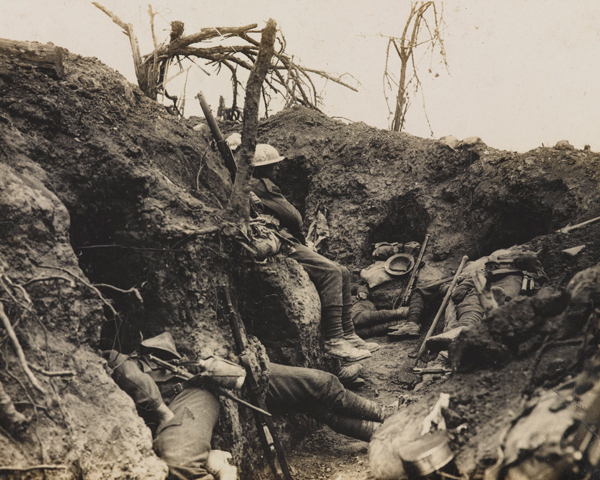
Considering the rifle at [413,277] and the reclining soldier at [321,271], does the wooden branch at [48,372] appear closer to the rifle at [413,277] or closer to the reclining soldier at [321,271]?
the reclining soldier at [321,271]

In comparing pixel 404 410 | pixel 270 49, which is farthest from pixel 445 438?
pixel 270 49

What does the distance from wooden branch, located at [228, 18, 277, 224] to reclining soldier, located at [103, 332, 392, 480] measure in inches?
55.2

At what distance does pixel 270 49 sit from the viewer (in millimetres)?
4648

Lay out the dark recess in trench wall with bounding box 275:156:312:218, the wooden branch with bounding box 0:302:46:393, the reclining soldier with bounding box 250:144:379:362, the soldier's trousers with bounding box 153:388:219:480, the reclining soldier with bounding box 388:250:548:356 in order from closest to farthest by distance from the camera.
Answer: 1. the wooden branch with bounding box 0:302:46:393
2. the soldier's trousers with bounding box 153:388:219:480
3. the reclining soldier with bounding box 388:250:548:356
4. the reclining soldier with bounding box 250:144:379:362
5. the dark recess in trench wall with bounding box 275:156:312:218

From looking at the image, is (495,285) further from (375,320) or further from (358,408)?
(358,408)

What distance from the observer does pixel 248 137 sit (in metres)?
4.80

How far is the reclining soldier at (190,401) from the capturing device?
333 cm

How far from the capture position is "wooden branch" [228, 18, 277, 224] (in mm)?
Answer: 4691

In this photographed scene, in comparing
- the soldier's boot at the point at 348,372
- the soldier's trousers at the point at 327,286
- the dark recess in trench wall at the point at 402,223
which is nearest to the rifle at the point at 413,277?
the dark recess in trench wall at the point at 402,223

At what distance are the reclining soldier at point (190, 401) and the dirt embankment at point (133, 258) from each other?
21 centimetres

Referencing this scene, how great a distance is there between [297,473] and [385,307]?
151 inches

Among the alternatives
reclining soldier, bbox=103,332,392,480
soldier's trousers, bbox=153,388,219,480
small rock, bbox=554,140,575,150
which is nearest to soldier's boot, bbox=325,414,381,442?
reclining soldier, bbox=103,332,392,480

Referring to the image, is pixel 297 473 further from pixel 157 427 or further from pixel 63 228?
pixel 63 228

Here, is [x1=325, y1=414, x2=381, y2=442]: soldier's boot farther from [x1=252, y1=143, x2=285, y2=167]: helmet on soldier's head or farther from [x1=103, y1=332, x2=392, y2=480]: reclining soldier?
[x1=252, y1=143, x2=285, y2=167]: helmet on soldier's head
